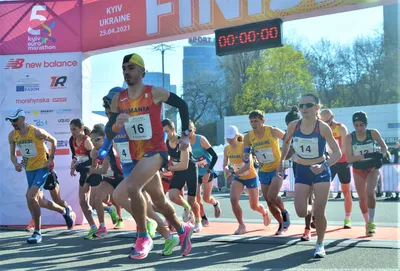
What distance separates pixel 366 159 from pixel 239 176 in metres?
2.21

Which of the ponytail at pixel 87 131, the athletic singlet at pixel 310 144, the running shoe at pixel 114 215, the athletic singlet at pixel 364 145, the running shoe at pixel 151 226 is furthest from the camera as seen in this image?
the running shoe at pixel 114 215

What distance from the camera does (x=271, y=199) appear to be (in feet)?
25.8

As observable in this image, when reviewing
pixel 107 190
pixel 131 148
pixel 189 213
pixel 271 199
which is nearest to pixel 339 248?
pixel 271 199

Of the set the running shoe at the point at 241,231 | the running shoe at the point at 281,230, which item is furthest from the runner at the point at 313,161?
the running shoe at the point at 241,231

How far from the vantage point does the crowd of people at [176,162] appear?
5.64m

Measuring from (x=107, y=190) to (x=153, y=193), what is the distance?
3123 mm

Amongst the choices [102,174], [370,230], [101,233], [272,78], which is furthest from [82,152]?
[272,78]

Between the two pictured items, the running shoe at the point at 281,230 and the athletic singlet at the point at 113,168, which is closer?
the running shoe at the point at 281,230

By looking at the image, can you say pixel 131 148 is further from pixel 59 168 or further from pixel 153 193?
pixel 59 168

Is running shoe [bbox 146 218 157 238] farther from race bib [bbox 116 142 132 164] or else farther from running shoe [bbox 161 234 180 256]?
race bib [bbox 116 142 132 164]

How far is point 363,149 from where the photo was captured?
25.5ft

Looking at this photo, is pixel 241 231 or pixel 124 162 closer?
pixel 124 162

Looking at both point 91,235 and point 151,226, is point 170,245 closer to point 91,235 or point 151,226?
point 151,226

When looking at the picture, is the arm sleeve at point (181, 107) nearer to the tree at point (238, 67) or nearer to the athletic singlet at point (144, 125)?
the athletic singlet at point (144, 125)
